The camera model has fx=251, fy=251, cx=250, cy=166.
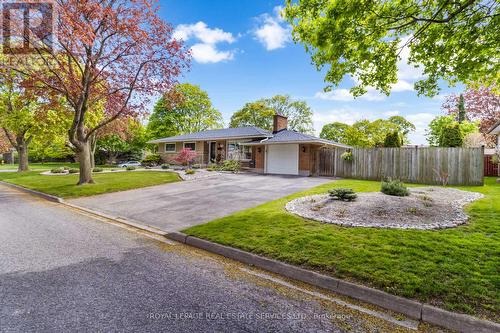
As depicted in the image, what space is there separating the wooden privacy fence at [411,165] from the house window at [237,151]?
292 inches

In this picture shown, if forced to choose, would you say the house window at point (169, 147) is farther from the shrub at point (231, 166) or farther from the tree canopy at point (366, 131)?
the tree canopy at point (366, 131)

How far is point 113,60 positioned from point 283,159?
42.6 ft

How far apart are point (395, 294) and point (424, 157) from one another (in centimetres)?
1339

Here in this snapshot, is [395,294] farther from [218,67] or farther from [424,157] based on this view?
[218,67]

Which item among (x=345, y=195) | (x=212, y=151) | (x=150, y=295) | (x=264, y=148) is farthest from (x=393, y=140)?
(x=150, y=295)

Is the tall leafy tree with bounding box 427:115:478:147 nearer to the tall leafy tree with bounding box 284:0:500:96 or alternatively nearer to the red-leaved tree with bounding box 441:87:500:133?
the red-leaved tree with bounding box 441:87:500:133

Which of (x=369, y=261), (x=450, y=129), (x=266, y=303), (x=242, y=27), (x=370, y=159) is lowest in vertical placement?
(x=266, y=303)

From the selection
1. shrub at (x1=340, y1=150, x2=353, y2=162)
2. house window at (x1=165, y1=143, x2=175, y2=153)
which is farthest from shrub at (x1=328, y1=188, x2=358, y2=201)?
house window at (x1=165, y1=143, x2=175, y2=153)

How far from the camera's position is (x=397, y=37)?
6.52 m

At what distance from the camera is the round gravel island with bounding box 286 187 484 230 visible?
5535mm

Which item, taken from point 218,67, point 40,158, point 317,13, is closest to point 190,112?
point 218,67

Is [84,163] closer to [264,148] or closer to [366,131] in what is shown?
[264,148]

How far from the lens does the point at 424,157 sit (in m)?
13.8

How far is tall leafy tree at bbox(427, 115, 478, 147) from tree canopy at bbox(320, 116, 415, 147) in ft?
13.2
